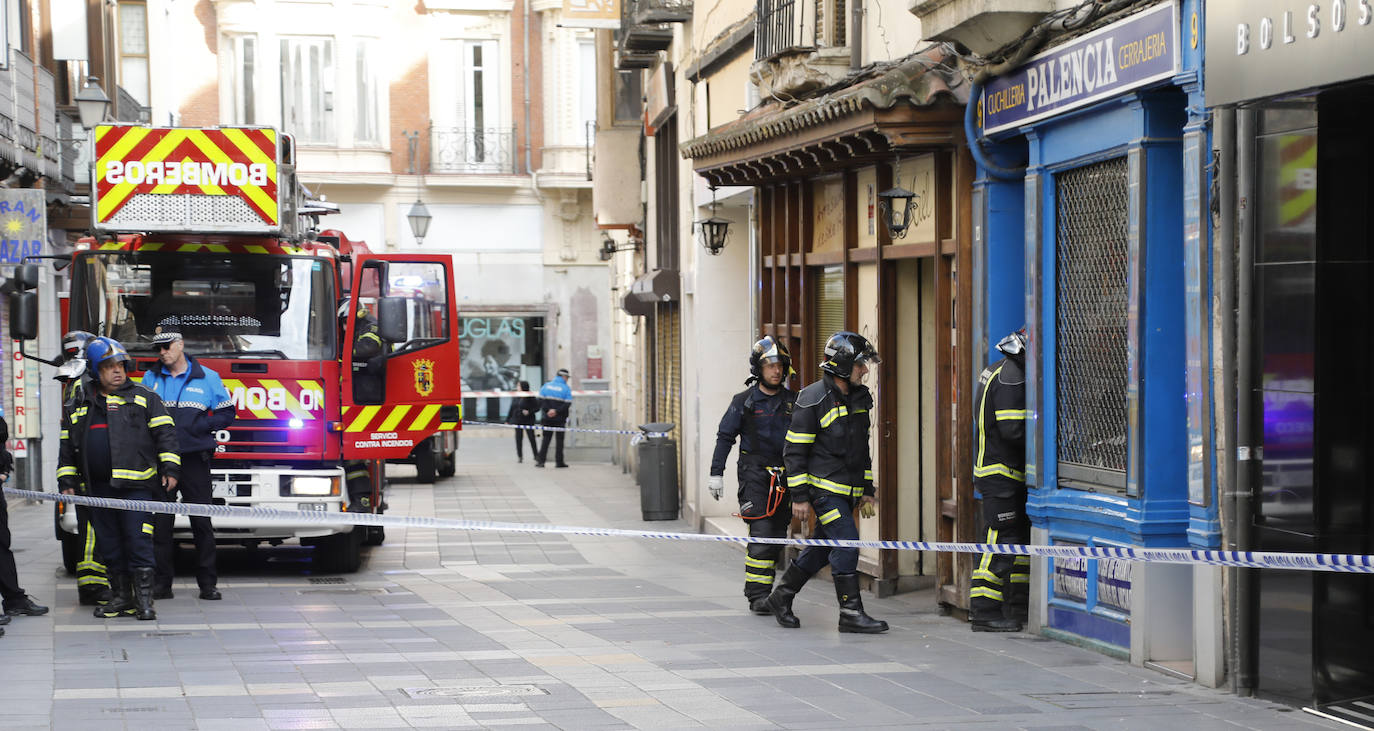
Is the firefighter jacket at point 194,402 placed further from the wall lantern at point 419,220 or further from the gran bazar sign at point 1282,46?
the wall lantern at point 419,220

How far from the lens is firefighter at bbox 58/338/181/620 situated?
10.9 meters

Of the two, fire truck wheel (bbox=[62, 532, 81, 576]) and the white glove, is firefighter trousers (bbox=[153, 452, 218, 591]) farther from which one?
the white glove

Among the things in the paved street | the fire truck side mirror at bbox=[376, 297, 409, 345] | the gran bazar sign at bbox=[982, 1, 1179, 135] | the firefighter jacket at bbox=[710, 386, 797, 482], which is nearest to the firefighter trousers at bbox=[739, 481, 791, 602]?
the firefighter jacket at bbox=[710, 386, 797, 482]

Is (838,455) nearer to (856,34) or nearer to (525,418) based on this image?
(856,34)

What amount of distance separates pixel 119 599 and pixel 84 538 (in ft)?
2.10

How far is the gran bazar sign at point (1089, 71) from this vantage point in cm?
823

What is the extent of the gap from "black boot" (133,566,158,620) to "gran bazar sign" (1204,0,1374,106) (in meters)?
7.13

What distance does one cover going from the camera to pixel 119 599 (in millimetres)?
11094

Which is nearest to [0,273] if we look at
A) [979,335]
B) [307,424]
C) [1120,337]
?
[307,424]

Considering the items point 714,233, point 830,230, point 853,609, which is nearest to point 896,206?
point 830,230

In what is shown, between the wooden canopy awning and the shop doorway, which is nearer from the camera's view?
the shop doorway

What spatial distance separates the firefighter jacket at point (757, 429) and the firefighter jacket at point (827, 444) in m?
0.76

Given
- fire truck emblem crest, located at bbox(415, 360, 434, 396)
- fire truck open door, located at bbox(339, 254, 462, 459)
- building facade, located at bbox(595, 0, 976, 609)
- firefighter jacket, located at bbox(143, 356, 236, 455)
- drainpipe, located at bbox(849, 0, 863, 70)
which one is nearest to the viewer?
building facade, located at bbox(595, 0, 976, 609)

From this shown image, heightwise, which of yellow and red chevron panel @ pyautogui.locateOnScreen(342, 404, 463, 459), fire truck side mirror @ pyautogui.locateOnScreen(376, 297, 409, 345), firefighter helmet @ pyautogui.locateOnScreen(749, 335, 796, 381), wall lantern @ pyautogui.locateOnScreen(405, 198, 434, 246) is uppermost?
wall lantern @ pyautogui.locateOnScreen(405, 198, 434, 246)
